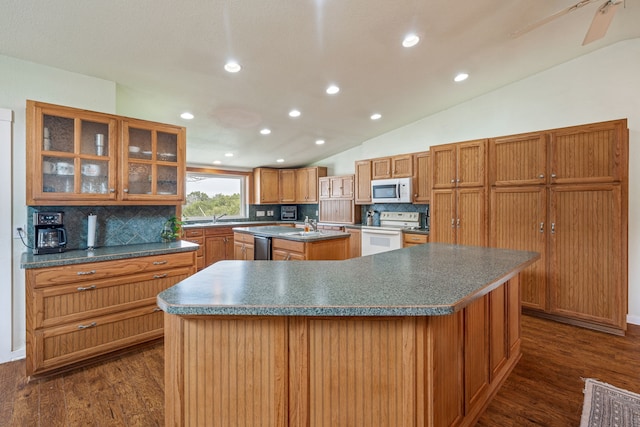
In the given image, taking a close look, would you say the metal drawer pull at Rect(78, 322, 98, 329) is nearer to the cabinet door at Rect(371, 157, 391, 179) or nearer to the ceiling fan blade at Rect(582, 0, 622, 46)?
the ceiling fan blade at Rect(582, 0, 622, 46)

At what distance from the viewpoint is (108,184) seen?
256 cm

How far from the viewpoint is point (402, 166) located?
16.1 ft

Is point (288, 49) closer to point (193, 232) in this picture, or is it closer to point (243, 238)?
point (243, 238)

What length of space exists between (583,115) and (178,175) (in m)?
4.60

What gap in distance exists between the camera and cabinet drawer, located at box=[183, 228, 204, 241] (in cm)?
513

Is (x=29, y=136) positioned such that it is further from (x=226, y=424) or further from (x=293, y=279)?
(x=226, y=424)

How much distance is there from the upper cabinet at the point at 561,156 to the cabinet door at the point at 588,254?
0.49 ft

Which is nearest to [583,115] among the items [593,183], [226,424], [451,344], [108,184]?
[593,183]

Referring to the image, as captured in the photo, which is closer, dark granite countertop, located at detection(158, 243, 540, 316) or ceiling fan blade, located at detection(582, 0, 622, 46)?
dark granite countertop, located at detection(158, 243, 540, 316)

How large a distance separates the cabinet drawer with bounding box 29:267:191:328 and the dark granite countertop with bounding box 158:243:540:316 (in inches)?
44.5

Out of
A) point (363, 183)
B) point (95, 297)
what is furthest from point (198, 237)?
point (363, 183)

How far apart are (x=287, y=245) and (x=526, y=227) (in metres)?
2.86

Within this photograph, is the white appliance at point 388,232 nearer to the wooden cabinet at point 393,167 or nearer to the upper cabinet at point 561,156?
the wooden cabinet at point 393,167

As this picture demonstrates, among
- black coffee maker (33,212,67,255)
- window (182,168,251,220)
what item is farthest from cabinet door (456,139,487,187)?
window (182,168,251,220)
